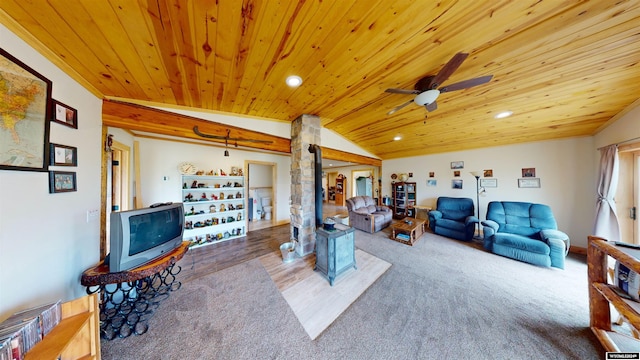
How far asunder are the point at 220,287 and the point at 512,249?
4.77 meters

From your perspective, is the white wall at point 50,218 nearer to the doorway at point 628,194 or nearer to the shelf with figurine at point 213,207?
the shelf with figurine at point 213,207

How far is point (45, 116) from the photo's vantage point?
1220mm

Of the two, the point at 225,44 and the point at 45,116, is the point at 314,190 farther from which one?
the point at 45,116

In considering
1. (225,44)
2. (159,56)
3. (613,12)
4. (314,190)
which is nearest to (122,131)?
(159,56)

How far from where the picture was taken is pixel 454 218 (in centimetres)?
424

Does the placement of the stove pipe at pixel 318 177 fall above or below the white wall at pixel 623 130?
below

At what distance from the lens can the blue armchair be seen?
375cm

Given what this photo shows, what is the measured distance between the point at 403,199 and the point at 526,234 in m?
2.65

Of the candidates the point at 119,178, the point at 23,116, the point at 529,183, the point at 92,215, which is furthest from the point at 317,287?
the point at 529,183

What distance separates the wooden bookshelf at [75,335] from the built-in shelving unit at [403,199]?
5.92 m

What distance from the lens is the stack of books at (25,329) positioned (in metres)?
0.78

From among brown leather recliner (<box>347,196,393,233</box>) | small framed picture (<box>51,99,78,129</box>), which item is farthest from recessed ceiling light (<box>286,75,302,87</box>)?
brown leather recliner (<box>347,196,393,233</box>)

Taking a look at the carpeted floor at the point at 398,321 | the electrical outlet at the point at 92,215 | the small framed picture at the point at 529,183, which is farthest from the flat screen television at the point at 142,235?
the small framed picture at the point at 529,183

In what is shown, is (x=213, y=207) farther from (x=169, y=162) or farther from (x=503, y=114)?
(x=503, y=114)
